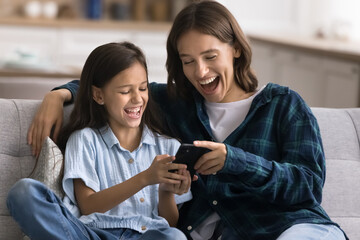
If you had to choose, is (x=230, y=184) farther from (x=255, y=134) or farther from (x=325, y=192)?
(x=325, y=192)

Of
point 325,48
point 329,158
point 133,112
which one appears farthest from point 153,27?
point 133,112

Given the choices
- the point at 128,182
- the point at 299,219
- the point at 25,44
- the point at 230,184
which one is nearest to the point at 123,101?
the point at 128,182

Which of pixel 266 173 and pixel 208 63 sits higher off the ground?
pixel 208 63

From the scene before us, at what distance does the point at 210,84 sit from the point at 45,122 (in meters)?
0.56

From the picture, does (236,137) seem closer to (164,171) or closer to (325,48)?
(164,171)

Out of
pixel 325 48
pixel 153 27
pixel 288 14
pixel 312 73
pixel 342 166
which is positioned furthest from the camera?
pixel 288 14

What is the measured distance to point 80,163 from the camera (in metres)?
1.91

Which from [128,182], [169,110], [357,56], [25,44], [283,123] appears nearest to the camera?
[128,182]

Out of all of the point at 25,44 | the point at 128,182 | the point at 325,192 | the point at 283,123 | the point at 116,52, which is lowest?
the point at 25,44

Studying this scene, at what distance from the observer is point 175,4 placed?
6.66 meters

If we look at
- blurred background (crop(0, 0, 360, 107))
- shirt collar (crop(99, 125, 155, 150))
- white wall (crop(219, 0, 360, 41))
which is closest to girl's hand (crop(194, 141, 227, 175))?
shirt collar (crop(99, 125, 155, 150))

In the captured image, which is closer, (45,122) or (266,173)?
(266,173)

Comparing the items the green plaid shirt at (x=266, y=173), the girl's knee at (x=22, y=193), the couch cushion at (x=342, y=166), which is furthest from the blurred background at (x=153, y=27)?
the girl's knee at (x=22, y=193)

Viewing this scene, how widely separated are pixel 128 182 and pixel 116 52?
43 centimetres
